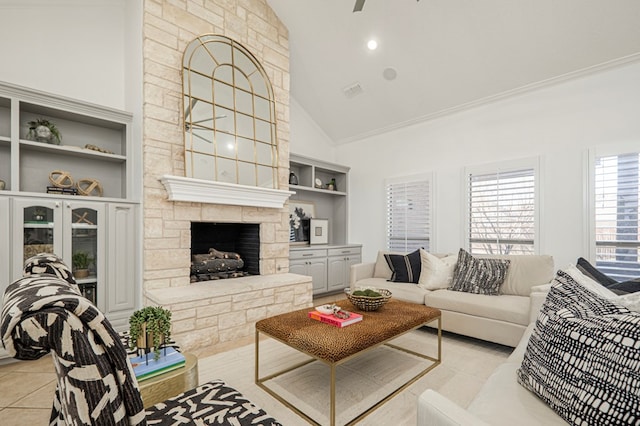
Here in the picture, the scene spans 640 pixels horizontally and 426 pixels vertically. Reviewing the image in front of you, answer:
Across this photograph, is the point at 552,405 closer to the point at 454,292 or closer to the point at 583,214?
the point at 454,292

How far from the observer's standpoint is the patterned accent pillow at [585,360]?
0.87 metres

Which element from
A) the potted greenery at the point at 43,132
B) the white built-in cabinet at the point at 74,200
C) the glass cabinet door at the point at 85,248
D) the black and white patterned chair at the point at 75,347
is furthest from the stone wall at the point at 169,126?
the black and white patterned chair at the point at 75,347

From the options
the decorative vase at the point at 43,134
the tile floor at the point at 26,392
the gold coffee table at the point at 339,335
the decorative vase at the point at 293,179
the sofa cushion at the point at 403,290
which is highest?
the decorative vase at the point at 43,134

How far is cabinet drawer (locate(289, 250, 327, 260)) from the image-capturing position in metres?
4.51

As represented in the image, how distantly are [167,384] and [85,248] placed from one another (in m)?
2.11

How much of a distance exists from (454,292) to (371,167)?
8.81 ft

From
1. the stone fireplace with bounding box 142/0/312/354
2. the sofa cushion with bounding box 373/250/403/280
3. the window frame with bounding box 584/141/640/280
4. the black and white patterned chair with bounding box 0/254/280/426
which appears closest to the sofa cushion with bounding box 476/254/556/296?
the window frame with bounding box 584/141/640/280

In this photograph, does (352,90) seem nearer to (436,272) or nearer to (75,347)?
(436,272)

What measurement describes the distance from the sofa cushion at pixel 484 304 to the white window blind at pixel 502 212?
3.05 ft

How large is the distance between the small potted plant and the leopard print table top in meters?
1.92

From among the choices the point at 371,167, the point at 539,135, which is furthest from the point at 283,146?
the point at 539,135

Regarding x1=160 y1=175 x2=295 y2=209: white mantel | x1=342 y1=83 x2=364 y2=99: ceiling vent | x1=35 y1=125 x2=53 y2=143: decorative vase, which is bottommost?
x1=160 y1=175 x2=295 y2=209: white mantel

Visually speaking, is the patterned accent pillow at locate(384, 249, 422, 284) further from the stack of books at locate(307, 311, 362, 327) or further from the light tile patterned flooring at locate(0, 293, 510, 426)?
the stack of books at locate(307, 311, 362, 327)

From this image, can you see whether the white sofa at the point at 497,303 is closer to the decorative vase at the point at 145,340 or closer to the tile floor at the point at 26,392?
the decorative vase at the point at 145,340
